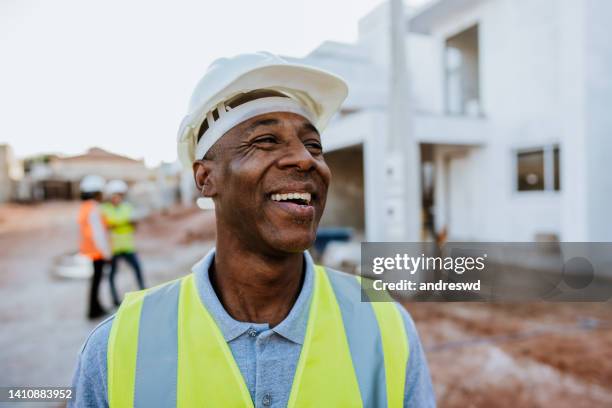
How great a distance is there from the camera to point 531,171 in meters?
9.08

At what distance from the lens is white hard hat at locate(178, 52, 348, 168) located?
46.9 inches

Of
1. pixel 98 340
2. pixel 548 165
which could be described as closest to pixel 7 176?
pixel 548 165

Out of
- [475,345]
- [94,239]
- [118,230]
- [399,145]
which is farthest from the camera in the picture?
[399,145]

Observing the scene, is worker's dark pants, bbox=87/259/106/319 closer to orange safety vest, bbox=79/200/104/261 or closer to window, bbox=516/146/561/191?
orange safety vest, bbox=79/200/104/261

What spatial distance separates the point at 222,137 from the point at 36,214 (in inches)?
931

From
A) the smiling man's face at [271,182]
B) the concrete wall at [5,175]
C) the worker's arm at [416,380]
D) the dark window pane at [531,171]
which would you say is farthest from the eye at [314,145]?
the concrete wall at [5,175]

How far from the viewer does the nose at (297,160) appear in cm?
116

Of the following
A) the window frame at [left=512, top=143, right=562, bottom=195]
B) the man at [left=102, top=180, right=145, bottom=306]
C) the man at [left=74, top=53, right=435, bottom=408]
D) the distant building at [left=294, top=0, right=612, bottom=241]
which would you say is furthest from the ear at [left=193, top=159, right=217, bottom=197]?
the window frame at [left=512, top=143, right=562, bottom=195]

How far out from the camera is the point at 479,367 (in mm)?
3811

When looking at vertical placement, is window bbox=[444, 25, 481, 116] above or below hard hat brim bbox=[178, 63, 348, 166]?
above

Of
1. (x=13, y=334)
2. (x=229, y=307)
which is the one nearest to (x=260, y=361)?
(x=229, y=307)

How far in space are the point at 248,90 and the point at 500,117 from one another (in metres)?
9.90

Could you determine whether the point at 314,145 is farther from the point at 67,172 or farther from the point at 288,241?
the point at 67,172

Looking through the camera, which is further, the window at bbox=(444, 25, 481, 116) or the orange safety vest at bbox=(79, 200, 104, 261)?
the window at bbox=(444, 25, 481, 116)
